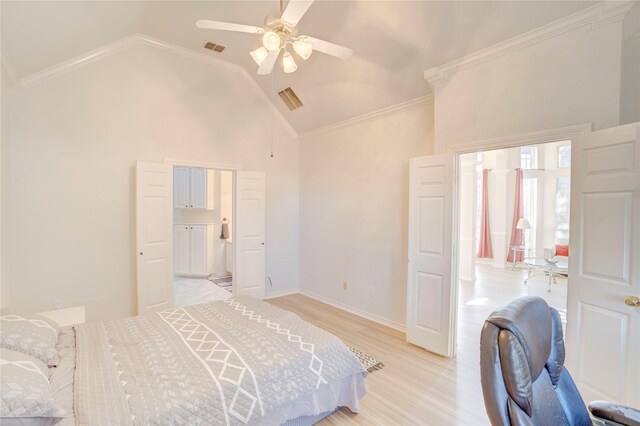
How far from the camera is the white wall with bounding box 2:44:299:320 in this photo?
316cm

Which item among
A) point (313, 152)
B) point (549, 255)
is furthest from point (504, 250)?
point (313, 152)

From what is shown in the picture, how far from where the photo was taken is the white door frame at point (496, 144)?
7.50ft

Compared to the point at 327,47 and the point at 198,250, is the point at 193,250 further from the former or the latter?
the point at 327,47

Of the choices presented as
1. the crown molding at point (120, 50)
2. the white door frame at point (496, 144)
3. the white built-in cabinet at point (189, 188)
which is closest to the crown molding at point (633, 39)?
the white door frame at point (496, 144)

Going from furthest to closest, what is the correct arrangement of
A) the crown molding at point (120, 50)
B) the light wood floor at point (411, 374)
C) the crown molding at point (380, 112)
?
the crown molding at point (380, 112)
the crown molding at point (120, 50)
the light wood floor at point (411, 374)

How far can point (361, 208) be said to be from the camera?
4285 millimetres

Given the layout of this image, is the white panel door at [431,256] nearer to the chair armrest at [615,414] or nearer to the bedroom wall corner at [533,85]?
the bedroom wall corner at [533,85]

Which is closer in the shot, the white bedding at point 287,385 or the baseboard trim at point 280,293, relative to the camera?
the white bedding at point 287,385

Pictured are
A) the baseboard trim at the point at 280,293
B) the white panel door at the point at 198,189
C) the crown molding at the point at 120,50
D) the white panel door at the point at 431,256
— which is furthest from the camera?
the white panel door at the point at 198,189

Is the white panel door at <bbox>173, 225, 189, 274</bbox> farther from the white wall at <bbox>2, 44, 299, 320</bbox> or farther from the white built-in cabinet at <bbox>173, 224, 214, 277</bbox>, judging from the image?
the white wall at <bbox>2, 44, 299, 320</bbox>

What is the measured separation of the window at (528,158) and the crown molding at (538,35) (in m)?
6.10

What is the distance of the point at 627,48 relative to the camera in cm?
209

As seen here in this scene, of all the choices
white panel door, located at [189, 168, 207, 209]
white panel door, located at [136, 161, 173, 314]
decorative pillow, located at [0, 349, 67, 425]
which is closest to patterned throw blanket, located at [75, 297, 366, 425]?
decorative pillow, located at [0, 349, 67, 425]

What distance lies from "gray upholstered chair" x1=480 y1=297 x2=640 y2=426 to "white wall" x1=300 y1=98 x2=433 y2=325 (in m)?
2.55
